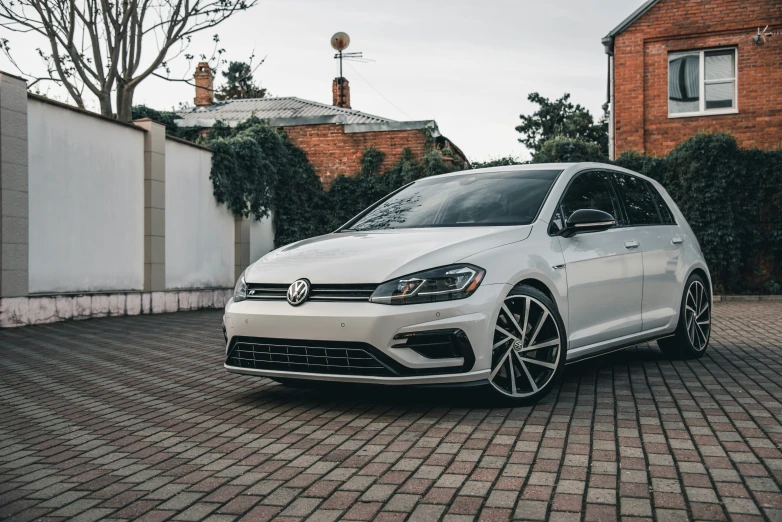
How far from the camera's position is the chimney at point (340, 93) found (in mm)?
34938

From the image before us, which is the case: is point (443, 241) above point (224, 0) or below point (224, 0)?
below

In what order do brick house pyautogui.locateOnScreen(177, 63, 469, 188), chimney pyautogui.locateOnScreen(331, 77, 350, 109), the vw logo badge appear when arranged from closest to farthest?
the vw logo badge, brick house pyautogui.locateOnScreen(177, 63, 469, 188), chimney pyautogui.locateOnScreen(331, 77, 350, 109)

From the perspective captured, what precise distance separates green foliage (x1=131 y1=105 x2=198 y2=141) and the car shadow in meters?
16.1

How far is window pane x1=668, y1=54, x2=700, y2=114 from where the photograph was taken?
20062mm

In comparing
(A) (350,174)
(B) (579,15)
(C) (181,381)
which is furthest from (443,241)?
(A) (350,174)

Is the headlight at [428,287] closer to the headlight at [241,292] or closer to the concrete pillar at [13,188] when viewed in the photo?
the headlight at [241,292]

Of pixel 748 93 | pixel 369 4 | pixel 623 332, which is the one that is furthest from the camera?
pixel 748 93

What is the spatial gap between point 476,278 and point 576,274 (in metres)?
1.16

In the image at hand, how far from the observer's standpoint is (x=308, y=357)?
195 inches

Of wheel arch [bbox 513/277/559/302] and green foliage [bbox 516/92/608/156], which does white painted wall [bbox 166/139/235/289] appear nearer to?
wheel arch [bbox 513/277/559/302]

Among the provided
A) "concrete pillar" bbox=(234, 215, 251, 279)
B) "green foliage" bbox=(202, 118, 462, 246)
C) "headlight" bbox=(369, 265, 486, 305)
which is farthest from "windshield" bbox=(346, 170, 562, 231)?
"green foliage" bbox=(202, 118, 462, 246)

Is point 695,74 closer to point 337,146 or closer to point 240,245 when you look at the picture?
point 337,146

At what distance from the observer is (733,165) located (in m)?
16.9

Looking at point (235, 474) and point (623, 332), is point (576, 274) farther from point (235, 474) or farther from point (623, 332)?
point (235, 474)
